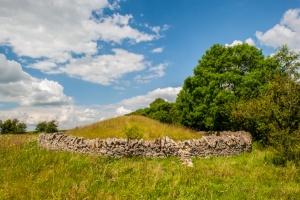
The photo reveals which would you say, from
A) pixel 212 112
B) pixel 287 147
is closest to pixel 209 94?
pixel 212 112

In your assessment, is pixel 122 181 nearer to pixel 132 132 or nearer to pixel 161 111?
pixel 132 132

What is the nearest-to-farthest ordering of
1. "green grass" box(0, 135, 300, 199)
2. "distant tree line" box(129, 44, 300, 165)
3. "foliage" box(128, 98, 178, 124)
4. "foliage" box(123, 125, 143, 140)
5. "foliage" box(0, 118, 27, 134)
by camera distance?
"green grass" box(0, 135, 300, 199) → "foliage" box(123, 125, 143, 140) → "distant tree line" box(129, 44, 300, 165) → "foliage" box(0, 118, 27, 134) → "foliage" box(128, 98, 178, 124)

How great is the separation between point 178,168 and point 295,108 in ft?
30.8

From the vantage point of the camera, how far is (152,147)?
16.4 meters

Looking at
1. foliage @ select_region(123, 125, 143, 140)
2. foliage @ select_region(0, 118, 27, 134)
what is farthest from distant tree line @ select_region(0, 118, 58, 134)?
foliage @ select_region(123, 125, 143, 140)

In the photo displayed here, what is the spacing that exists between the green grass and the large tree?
16611 millimetres

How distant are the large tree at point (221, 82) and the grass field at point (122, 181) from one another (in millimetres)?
16530

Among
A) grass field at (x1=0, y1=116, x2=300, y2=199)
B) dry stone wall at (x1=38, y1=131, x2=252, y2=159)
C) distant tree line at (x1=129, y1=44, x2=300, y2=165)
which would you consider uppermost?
distant tree line at (x1=129, y1=44, x2=300, y2=165)

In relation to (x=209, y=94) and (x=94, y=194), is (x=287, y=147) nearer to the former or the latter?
(x=94, y=194)

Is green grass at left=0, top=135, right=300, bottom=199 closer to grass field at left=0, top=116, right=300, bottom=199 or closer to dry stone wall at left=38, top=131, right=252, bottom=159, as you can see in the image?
grass field at left=0, top=116, right=300, bottom=199

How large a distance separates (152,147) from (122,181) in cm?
657

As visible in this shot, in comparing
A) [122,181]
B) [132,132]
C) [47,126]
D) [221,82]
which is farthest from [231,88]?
[47,126]

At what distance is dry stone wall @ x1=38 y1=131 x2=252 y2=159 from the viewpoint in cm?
1615

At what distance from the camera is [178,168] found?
12875 millimetres
